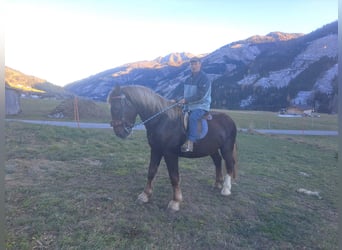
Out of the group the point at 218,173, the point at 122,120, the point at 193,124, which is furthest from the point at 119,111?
the point at 218,173

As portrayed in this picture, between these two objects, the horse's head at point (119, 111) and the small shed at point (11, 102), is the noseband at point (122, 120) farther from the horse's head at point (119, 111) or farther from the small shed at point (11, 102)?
the small shed at point (11, 102)

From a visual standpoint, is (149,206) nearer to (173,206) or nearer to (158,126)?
(173,206)

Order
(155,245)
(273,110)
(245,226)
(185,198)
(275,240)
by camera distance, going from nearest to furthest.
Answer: (155,245) → (275,240) → (245,226) → (185,198) → (273,110)

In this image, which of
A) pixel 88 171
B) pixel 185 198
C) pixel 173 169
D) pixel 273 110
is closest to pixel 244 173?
pixel 185 198

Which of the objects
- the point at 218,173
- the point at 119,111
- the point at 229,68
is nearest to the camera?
the point at 119,111

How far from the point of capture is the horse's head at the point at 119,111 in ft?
16.3

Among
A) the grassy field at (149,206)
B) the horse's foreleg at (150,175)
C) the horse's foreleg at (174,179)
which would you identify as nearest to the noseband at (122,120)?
the horse's foreleg at (150,175)

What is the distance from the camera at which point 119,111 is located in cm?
499

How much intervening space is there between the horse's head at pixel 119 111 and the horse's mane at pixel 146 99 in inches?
2.9

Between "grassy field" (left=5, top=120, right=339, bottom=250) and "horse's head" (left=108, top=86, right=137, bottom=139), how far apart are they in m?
1.58

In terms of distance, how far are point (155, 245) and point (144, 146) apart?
27.1 ft

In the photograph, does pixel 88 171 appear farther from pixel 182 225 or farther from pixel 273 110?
pixel 273 110

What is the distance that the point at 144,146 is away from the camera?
1220 cm

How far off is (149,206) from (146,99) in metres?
2.23
